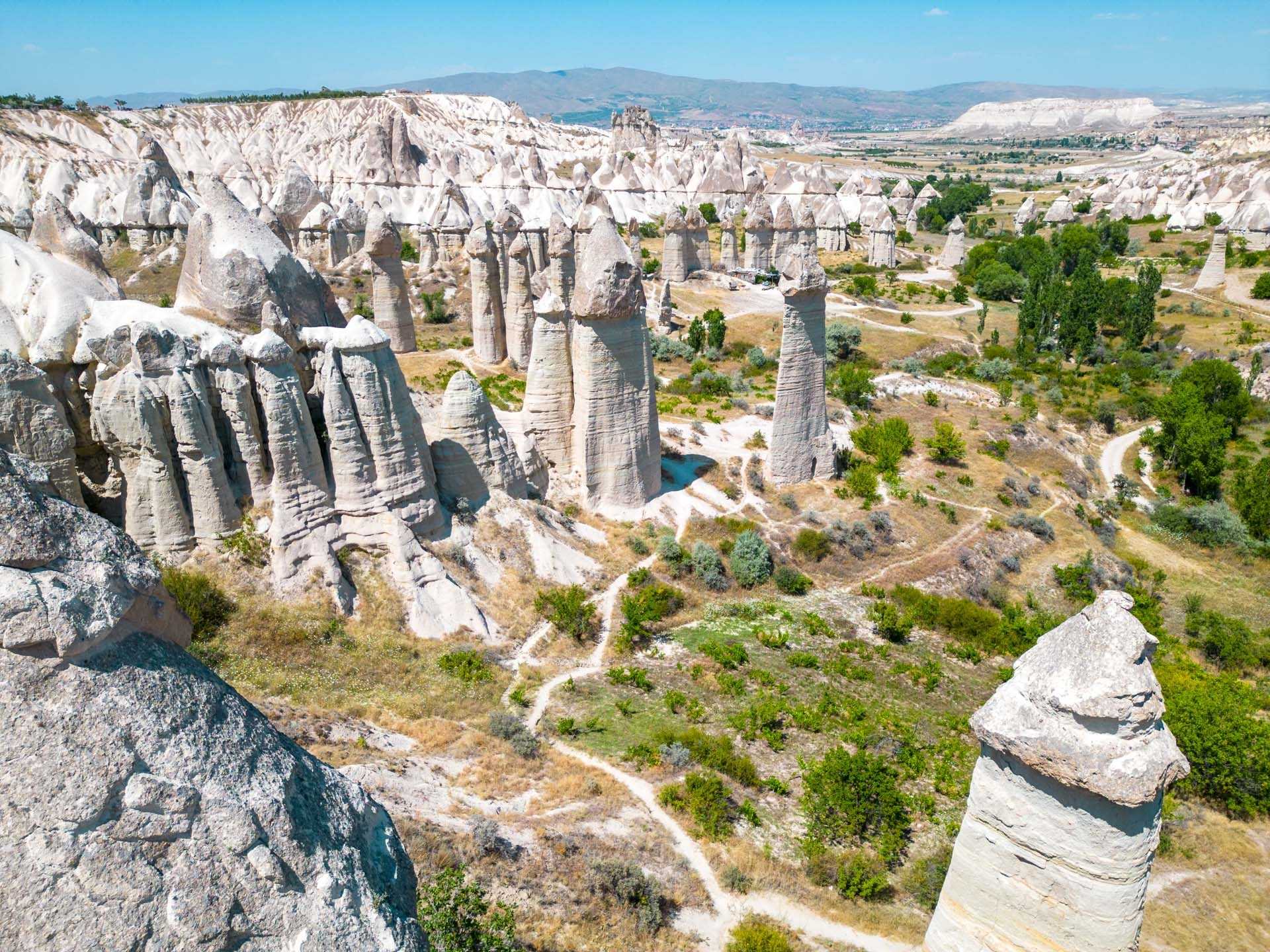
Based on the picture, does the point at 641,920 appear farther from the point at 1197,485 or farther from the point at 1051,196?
the point at 1051,196

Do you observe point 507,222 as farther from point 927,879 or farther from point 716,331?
point 927,879

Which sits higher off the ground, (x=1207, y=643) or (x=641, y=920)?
(x=641, y=920)

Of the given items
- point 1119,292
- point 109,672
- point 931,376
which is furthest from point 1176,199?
point 109,672

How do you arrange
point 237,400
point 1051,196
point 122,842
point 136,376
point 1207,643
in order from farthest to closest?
1. point 1051,196
2. point 1207,643
3. point 237,400
4. point 136,376
5. point 122,842

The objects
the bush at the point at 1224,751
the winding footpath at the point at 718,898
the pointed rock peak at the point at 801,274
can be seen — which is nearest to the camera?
the winding footpath at the point at 718,898

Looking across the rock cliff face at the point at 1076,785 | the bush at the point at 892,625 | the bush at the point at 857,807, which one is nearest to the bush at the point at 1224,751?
the bush at the point at 892,625

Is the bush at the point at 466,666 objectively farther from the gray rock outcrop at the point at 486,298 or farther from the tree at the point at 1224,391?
the tree at the point at 1224,391

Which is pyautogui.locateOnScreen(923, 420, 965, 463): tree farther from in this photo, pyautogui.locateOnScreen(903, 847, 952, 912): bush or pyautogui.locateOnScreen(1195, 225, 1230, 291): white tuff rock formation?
pyautogui.locateOnScreen(1195, 225, 1230, 291): white tuff rock formation
